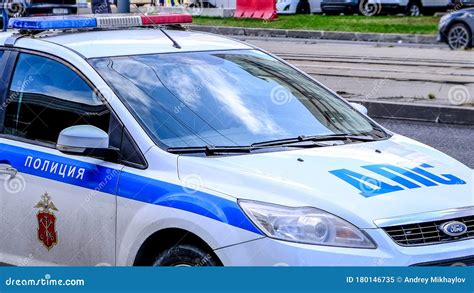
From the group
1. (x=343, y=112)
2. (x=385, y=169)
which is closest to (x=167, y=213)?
(x=385, y=169)

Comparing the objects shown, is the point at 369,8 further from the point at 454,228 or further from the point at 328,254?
the point at 328,254

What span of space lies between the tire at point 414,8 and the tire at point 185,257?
94.8 ft

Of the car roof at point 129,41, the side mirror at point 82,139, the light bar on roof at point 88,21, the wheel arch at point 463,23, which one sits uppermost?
the light bar on roof at point 88,21

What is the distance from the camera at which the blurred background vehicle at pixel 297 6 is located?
35.2 meters

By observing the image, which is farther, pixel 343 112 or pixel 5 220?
pixel 343 112

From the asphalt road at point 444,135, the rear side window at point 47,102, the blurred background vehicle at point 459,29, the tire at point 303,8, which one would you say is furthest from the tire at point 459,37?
the rear side window at point 47,102

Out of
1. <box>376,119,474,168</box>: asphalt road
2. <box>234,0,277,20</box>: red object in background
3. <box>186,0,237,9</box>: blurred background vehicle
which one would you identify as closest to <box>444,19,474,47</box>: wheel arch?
<box>376,119,474,168</box>: asphalt road

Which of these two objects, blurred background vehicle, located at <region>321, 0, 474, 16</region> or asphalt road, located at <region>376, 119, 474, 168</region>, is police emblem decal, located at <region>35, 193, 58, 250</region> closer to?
asphalt road, located at <region>376, 119, 474, 168</region>

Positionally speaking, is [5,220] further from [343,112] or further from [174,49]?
[343,112]

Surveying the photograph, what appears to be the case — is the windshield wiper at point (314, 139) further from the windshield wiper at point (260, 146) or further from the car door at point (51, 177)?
the car door at point (51, 177)

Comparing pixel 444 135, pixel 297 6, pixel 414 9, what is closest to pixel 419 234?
pixel 444 135

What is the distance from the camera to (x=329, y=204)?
439 centimetres
